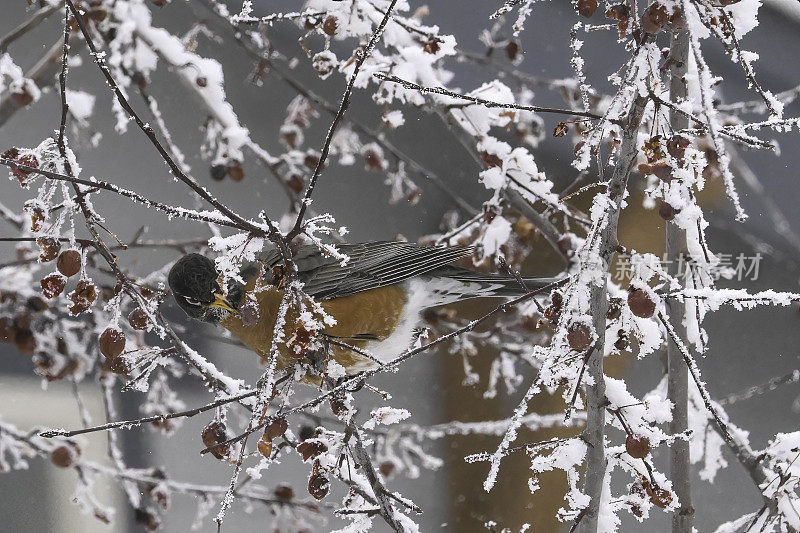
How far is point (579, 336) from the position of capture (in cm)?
55

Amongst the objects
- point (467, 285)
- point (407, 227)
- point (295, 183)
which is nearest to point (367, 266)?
point (467, 285)

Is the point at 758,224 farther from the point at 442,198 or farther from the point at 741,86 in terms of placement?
the point at 442,198

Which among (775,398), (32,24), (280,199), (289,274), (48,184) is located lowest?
(289,274)

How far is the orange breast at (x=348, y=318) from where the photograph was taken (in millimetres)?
1167

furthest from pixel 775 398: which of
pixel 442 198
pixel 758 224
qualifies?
pixel 442 198

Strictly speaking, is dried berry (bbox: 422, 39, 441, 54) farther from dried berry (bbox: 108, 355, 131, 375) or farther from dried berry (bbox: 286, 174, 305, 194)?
dried berry (bbox: 108, 355, 131, 375)

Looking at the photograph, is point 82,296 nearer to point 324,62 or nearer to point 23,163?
point 23,163

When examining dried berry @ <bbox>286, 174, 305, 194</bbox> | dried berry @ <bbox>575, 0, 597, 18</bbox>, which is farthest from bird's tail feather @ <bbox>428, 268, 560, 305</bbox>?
dried berry @ <bbox>575, 0, 597, 18</bbox>

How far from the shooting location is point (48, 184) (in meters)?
0.71

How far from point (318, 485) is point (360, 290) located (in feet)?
1.67

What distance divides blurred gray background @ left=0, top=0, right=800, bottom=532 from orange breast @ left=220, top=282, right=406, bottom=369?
51 centimetres

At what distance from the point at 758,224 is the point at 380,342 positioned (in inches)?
64.7

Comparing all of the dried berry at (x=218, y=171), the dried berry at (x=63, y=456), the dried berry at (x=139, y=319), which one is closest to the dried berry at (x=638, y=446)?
the dried berry at (x=139, y=319)

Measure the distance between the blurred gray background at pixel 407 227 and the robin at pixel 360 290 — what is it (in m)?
0.55
